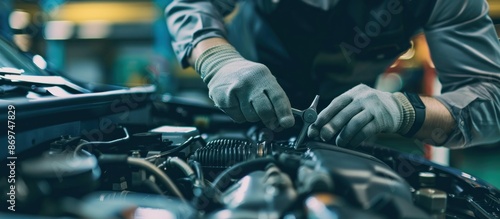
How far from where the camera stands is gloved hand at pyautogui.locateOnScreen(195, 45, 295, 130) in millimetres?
1164

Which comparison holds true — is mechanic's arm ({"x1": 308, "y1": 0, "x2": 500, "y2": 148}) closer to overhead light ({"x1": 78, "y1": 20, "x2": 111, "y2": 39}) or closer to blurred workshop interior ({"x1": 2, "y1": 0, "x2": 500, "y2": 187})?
blurred workshop interior ({"x1": 2, "y1": 0, "x2": 500, "y2": 187})

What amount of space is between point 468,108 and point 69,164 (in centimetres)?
117

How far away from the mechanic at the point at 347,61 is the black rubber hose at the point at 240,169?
30 centimetres

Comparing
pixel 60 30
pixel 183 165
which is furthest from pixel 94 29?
pixel 183 165

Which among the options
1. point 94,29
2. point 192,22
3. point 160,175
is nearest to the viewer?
point 160,175

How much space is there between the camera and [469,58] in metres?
1.51

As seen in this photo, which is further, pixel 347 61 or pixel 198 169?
pixel 347 61

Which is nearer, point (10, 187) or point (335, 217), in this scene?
point (335, 217)

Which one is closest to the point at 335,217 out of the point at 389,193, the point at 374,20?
the point at 389,193

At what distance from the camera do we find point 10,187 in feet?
2.37

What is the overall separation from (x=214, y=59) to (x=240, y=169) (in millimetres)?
628

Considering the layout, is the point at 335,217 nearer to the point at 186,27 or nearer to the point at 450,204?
the point at 450,204

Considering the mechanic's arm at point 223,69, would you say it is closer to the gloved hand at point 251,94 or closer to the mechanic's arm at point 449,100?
the gloved hand at point 251,94

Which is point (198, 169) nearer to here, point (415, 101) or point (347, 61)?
point (415, 101)
